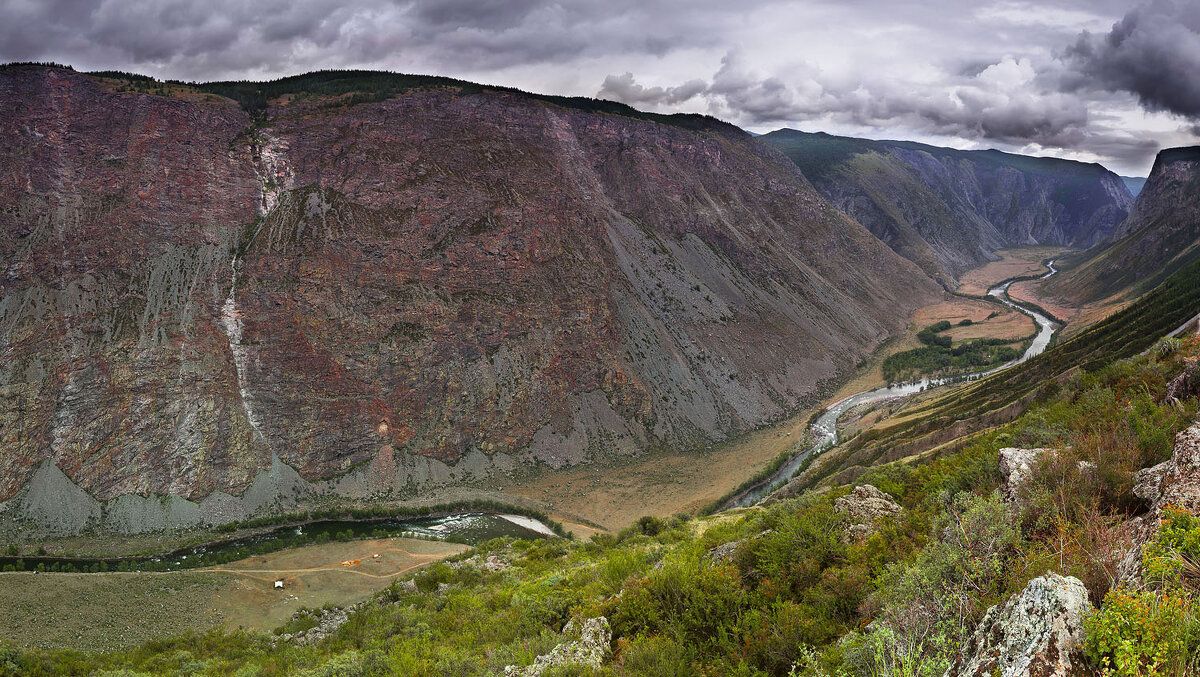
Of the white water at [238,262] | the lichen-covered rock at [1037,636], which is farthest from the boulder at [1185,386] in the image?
the white water at [238,262]

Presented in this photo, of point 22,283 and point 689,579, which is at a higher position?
point 22,283

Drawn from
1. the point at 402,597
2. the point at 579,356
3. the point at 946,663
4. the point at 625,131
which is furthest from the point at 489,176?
the point at 946,663

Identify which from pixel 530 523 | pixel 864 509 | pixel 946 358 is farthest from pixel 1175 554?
pixel 946 358

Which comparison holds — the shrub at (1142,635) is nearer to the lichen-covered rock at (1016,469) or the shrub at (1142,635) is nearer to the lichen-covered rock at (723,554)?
the lichen-covered rock at (1016,469)

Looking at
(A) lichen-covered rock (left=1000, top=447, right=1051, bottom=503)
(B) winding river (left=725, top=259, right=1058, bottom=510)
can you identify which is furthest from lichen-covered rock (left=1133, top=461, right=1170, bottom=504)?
(B) winding river (left=725, top=259, right=1058, bottom=510)

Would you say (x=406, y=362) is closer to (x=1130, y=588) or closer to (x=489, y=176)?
(x=489, y=176)

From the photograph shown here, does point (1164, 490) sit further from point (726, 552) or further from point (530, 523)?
point (530, 523)
